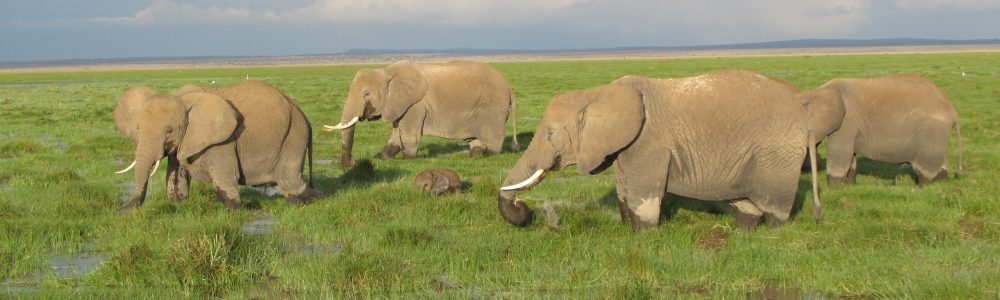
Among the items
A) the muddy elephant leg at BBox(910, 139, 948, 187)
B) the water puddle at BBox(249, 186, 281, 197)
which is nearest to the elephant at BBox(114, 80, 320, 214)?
the water puddle at BBox(249, 186, 281, 197)

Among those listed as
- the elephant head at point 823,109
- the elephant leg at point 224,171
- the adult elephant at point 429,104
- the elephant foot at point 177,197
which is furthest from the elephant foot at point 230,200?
the elephant head at point 823,109

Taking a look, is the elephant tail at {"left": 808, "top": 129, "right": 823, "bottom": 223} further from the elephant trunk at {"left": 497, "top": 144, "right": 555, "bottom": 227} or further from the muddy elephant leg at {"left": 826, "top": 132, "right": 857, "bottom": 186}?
the muddy elephant leg at {"left": 826, "top": 132, "right": 857, "bottom": 186}

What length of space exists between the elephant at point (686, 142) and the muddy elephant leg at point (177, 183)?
4019 millimetres

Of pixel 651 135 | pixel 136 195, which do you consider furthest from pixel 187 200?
pixel 651 135

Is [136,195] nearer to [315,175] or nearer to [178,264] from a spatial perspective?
[178,264]

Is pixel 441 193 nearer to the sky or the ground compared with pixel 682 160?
nearer to the ground

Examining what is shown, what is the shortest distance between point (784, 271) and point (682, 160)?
164 centimetres

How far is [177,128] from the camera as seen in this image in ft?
32.1

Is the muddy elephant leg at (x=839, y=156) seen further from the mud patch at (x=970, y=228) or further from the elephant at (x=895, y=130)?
the mud patch at (x=970, y=228)

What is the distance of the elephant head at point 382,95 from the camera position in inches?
614

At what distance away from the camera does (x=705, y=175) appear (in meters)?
8.52

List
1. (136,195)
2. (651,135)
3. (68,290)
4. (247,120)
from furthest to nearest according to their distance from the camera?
1. (247,120)
2. (136,195)
3. (651,135)
4. (68,290)

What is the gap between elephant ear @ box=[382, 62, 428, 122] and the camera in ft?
51.5

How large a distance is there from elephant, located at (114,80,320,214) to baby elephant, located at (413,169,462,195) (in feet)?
3.98
